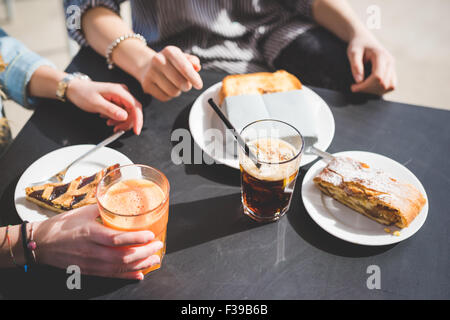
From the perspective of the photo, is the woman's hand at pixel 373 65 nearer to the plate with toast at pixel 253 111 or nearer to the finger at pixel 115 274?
the plate with toast at pixel 253 111

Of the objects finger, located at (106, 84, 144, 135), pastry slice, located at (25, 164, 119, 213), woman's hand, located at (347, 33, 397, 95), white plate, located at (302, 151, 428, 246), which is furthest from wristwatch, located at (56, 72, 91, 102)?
woman's hand, located at (347, 33, 397, 95)

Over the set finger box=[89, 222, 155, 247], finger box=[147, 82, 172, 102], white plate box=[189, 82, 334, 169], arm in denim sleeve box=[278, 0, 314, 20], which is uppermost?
arm in denim sleeve box=[278, 0, 314, 20]

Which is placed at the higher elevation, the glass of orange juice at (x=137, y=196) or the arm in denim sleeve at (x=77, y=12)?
the arm in denim sleeve at (x=77, y=12)

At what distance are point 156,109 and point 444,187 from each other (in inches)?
31.9

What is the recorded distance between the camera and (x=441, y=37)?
121 inches

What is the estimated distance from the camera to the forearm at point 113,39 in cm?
119

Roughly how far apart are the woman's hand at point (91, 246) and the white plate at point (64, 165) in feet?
0.28

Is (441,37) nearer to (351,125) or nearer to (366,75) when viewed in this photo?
(366,75)

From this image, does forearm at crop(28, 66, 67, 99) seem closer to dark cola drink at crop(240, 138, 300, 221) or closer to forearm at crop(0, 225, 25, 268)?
forearm at crop(0, 225, 25, 268)

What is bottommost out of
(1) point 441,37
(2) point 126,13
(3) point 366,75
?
(1) point 441,37

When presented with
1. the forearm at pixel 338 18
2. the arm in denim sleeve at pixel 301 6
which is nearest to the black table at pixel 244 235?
the forearm at pixel 338 18

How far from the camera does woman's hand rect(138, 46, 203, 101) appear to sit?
1.03 metres

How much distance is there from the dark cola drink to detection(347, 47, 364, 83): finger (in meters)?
0.52

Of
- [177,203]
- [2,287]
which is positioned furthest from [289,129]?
[2,287]
